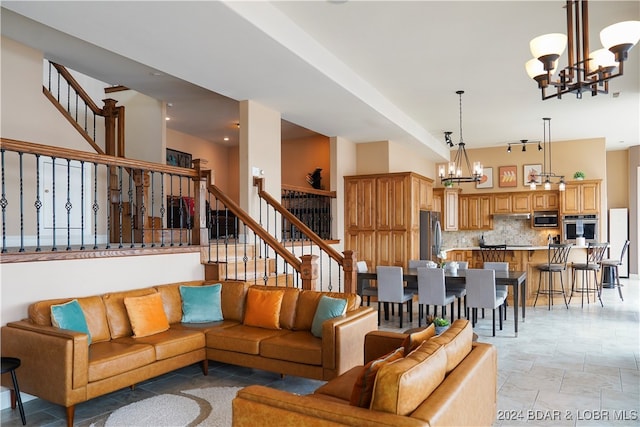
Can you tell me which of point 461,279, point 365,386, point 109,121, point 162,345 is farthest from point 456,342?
point 109,121

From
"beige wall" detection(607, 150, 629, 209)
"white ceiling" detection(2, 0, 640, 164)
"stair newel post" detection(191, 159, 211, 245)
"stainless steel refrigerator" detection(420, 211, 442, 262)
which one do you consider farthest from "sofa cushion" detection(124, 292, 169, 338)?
"beige wall" detection(607, 150, 629, 209)

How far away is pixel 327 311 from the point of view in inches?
161

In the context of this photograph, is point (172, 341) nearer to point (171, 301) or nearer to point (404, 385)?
point (171, 301)

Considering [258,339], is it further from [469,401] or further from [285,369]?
[469,401]

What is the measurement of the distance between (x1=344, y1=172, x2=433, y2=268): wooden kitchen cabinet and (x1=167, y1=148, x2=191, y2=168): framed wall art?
418cm

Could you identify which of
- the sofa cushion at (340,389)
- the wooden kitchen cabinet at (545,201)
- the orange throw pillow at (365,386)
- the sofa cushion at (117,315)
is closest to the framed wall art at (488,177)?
the wooden kitchen cabinet at (545,201)

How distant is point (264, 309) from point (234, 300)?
46 centimetres

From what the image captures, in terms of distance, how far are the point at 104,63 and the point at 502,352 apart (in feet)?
20.2

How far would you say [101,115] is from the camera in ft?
23.6

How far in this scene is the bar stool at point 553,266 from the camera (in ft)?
26.1

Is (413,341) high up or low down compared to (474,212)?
down

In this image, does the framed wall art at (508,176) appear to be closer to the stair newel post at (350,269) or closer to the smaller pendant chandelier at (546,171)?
the smaller pendant chandelier at (546,171)

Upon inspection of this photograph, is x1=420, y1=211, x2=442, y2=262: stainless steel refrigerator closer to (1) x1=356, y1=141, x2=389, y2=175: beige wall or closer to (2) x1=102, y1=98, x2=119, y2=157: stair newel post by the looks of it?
(1) x1=356, y1=141, x2=389, y2=175: beige wall

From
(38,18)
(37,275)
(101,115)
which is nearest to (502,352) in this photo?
(37,275)
